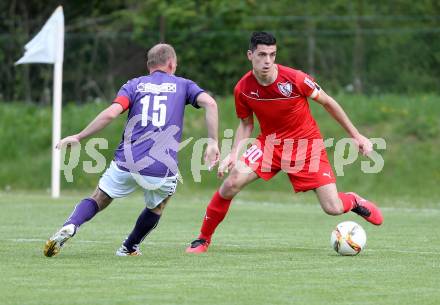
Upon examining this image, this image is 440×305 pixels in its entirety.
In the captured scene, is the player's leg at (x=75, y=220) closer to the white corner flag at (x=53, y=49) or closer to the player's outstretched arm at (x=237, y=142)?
the player's outstretched arm at (x=237, y=142)

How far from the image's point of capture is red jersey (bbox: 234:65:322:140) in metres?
10.2

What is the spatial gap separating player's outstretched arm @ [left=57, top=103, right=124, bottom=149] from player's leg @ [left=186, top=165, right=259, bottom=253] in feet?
4.87

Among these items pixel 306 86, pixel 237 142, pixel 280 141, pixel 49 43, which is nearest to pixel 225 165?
pixel 237 142

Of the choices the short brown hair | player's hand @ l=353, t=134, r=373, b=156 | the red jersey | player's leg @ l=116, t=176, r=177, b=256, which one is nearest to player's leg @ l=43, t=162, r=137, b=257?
player's leg @ l=116, t=176, r=177, b=256

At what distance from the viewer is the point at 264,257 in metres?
9.55

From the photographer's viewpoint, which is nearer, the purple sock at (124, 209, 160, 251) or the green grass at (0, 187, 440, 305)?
the green grass at (0, 187, 440, 305)

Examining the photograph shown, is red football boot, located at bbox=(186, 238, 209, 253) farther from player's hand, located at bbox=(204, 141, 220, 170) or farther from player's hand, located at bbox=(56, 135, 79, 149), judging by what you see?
player's hand, located at bbox=(56, 135, 79, 149)

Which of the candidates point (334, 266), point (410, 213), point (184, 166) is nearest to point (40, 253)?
point (334, 266)

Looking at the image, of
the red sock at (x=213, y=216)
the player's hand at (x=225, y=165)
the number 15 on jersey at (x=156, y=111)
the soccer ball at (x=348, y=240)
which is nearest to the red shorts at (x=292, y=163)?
the player's hand at (x=225, y=165)

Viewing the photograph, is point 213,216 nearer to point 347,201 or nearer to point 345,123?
point 347,201

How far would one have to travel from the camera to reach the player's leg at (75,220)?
904cm

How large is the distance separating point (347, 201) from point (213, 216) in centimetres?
128

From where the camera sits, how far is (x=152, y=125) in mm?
9375

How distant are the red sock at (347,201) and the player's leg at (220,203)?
0.86m
